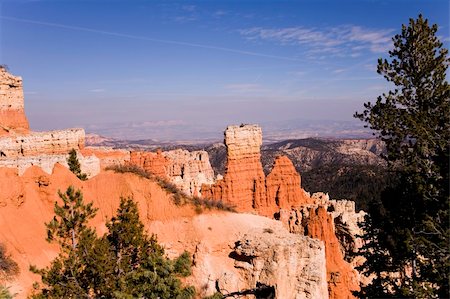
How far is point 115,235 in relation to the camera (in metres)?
17.6

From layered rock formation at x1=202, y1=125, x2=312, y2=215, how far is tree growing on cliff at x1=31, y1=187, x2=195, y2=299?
27.7 meters

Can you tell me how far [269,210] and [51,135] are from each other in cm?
2470

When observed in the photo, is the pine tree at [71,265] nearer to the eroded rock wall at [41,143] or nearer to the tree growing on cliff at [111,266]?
the tree growing on cliff at [111,266]

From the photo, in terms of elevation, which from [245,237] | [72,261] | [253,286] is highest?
[72,261]

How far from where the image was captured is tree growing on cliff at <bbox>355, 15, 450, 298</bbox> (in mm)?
11742

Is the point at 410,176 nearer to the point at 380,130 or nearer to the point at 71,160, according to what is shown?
the point at 380,130

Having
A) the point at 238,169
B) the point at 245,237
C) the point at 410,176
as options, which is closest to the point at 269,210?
the point at 238,169

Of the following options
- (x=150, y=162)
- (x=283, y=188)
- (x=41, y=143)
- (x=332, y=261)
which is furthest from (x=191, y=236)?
(x=150, y=162)

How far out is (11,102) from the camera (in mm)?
45969

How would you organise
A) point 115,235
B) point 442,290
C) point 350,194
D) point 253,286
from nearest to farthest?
point 442,290 < point 115,235 < point 253,286 < point 350,194

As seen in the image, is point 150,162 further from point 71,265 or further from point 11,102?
point 71,265

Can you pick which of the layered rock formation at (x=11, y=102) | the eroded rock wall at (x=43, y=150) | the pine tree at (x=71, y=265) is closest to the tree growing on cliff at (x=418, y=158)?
the pine tree at (x=71, y=265)

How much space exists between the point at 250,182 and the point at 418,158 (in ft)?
115

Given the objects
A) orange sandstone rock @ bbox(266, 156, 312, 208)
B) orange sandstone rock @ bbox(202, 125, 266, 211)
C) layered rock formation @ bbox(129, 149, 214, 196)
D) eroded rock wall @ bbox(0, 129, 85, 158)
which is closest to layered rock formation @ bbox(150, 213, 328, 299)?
layered rock formation @ bbox(129, 149, 214, 196)
